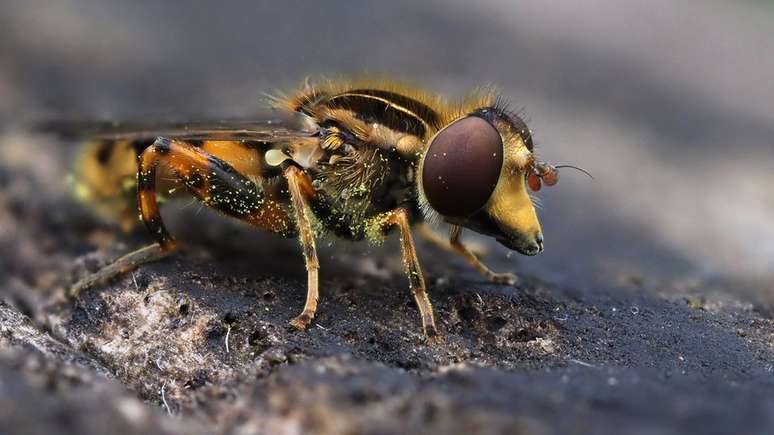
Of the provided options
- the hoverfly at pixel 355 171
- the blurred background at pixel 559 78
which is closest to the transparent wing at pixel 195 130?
the hoverfly at pixel 355 171

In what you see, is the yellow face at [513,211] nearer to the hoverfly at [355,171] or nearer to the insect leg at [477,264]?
the hoverfly at [355,171]

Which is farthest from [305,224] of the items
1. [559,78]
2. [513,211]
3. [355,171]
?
[559,78]

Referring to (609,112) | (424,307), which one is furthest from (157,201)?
(609,112)

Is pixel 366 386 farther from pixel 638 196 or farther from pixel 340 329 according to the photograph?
pixel 638 196

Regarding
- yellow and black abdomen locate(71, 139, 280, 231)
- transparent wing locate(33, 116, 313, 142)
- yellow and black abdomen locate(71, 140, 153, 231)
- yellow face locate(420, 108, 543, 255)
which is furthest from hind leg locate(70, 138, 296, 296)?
yellow face locate(420, 108, 543, 255)

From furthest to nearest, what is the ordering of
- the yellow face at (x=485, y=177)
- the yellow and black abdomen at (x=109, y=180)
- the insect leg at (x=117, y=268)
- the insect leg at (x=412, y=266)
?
the yellow and black abdomen at (x=109, y=180) < the insect leg at (x=117, y=268) < the yellow face at (x=485, y=177) < the insect leg at (x=412, y=266)

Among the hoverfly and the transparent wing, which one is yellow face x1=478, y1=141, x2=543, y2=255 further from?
the transparent wing
